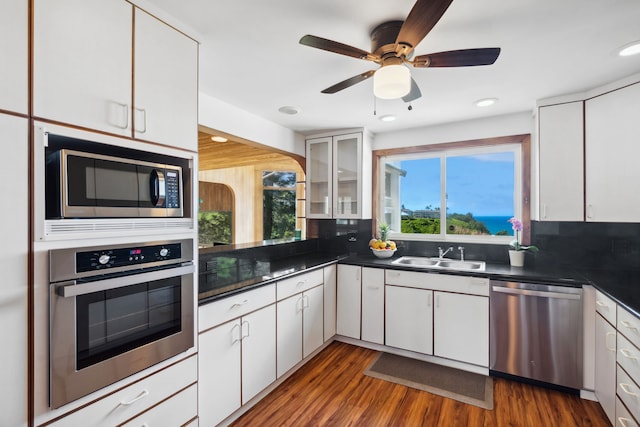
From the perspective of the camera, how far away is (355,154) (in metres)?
3.59

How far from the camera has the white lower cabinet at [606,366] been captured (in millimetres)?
1890


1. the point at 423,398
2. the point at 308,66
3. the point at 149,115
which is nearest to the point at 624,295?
the point at 423,398

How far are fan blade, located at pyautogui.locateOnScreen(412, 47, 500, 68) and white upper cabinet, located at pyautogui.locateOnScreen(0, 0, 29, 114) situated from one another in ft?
5.17

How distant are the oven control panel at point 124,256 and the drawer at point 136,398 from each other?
0.55 metres

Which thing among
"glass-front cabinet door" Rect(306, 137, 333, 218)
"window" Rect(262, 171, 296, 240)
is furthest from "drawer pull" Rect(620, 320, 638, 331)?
"window" Rect(262, 171, 296, 240)

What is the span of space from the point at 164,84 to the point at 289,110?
1.50 meters

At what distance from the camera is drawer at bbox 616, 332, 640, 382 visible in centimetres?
157

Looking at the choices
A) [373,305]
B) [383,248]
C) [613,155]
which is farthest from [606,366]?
[383,248]

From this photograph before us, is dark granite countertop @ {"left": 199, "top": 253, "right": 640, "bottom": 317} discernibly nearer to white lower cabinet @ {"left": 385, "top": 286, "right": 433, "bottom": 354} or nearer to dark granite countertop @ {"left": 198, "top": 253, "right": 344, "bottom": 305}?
dark granite countertop @ {"left": 198, "top": 253, "right": 344, "bottom": 305}

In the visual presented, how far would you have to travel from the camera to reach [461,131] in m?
3.30

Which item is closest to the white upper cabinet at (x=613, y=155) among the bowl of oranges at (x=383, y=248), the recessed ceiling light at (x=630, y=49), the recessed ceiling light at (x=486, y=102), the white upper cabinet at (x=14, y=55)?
the recessed ceiling light at (x=630, y=49)

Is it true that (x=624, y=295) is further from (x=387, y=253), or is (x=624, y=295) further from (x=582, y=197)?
(x=387, y=253)

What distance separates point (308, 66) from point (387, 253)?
7.00ft

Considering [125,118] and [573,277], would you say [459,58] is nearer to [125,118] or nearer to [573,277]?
[125,118]
